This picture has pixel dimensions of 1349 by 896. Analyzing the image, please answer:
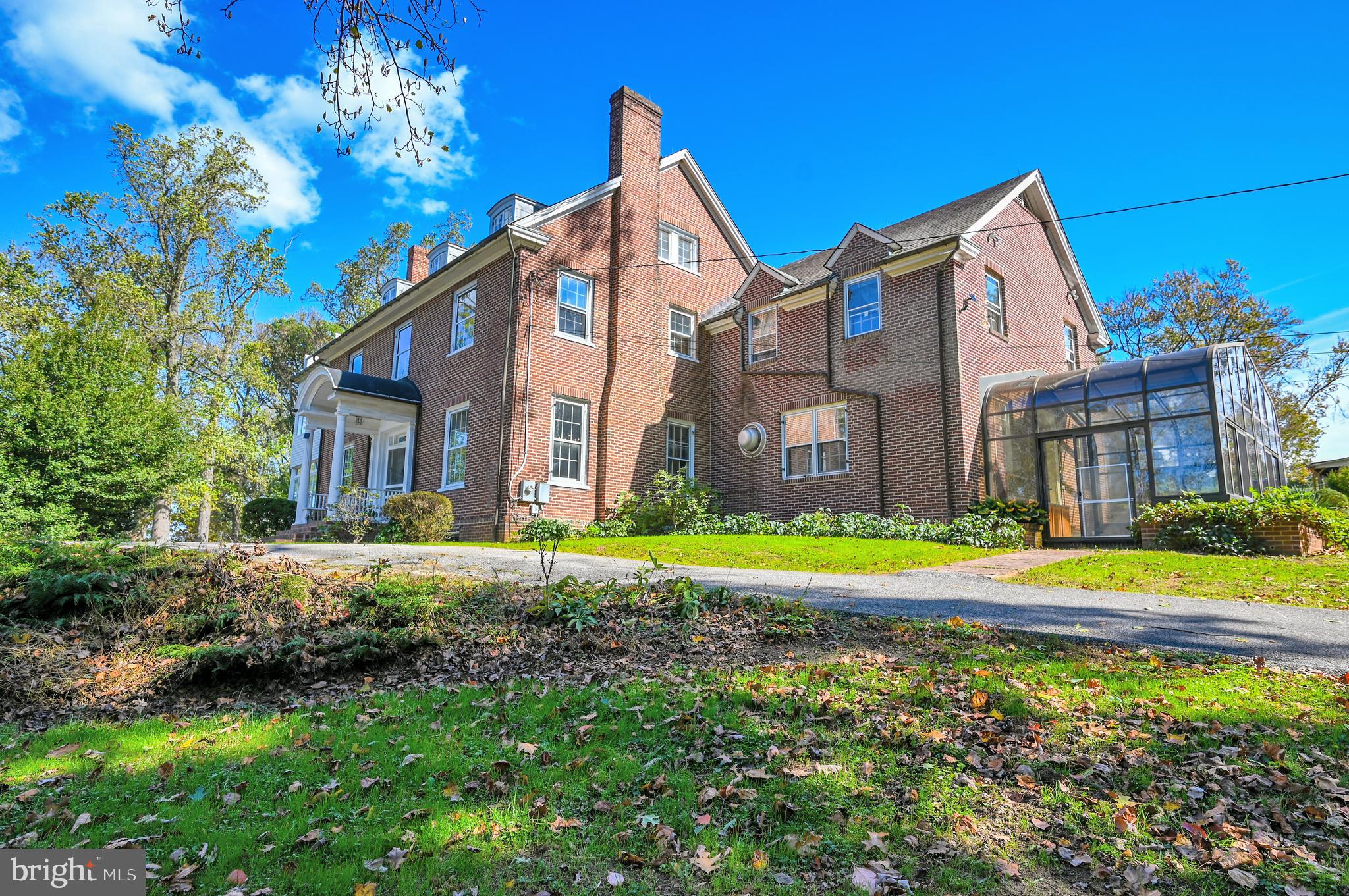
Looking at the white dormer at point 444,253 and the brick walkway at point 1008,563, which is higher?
the white dormer at point 444,253

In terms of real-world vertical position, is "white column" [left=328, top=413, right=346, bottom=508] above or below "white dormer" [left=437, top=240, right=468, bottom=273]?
below

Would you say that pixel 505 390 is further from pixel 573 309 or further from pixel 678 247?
pixel 678 247

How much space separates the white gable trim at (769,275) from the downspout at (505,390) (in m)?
5.90

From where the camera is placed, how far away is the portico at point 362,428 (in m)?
17.1

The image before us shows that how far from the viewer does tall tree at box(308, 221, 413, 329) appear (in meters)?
35.3

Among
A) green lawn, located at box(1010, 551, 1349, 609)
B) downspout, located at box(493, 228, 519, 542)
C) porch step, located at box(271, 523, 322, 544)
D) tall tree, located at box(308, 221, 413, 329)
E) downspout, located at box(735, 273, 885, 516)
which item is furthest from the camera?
tall tree, located at box(308, 221, 413, 329)

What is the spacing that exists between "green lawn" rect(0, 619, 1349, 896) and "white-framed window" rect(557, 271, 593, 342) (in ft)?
41.4

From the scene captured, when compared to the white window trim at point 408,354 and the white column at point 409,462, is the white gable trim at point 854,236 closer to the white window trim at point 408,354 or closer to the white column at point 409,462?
the white column at point 409,462

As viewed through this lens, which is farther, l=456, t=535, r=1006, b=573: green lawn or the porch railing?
the porch railing

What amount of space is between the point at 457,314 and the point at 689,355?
235 inches

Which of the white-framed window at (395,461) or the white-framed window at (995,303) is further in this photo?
the white-framed window at (395,461)

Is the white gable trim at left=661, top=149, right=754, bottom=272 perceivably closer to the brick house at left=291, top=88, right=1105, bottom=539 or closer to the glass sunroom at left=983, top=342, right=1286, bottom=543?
the brick house at left=291, top=88, right=1105, bottom=539

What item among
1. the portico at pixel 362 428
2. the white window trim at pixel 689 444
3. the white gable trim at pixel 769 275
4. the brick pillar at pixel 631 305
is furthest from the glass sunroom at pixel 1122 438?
the portico at pixel 362 428

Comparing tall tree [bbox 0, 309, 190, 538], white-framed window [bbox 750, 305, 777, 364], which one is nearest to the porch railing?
tall tree [bbox 0, 309, 190, 538]
